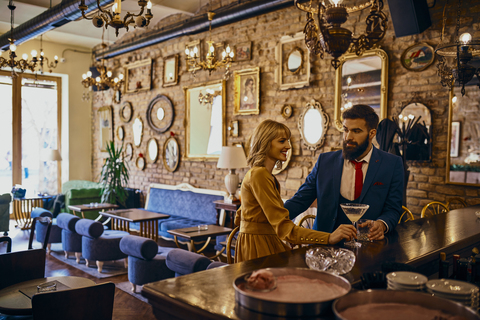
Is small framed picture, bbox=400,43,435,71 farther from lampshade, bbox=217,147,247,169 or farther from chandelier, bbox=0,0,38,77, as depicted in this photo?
chandelier, bbox=0,0,38,77

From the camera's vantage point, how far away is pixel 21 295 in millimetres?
2893

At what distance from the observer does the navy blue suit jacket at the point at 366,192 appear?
7.97 feet

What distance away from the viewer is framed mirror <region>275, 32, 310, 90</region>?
19.5ft

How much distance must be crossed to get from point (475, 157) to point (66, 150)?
386 inches

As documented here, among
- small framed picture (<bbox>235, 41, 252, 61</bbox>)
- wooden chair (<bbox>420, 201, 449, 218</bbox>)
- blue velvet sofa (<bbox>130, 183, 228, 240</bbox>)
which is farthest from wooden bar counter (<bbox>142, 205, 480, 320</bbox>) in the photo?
small framed picture (<bbox>235, 41, 252, 61</bbox>)

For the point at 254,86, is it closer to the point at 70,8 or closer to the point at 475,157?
the point at 70,8

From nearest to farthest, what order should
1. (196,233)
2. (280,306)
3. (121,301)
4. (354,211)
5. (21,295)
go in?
(280,306)
(354,211)
(21,295)
(121,301)
(196,233)

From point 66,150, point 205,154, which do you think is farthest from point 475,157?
point 66,150

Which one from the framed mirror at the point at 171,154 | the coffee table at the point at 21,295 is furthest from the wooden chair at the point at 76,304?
the framed mirror at the point at 171,154

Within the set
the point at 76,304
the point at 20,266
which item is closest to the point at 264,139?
the point at 76,304

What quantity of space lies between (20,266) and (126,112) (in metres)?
6.93

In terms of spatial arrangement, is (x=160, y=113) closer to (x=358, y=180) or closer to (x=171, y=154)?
(x=171, y=154)

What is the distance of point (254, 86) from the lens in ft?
22.0

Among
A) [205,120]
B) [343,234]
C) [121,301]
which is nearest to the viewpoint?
[343,234]
